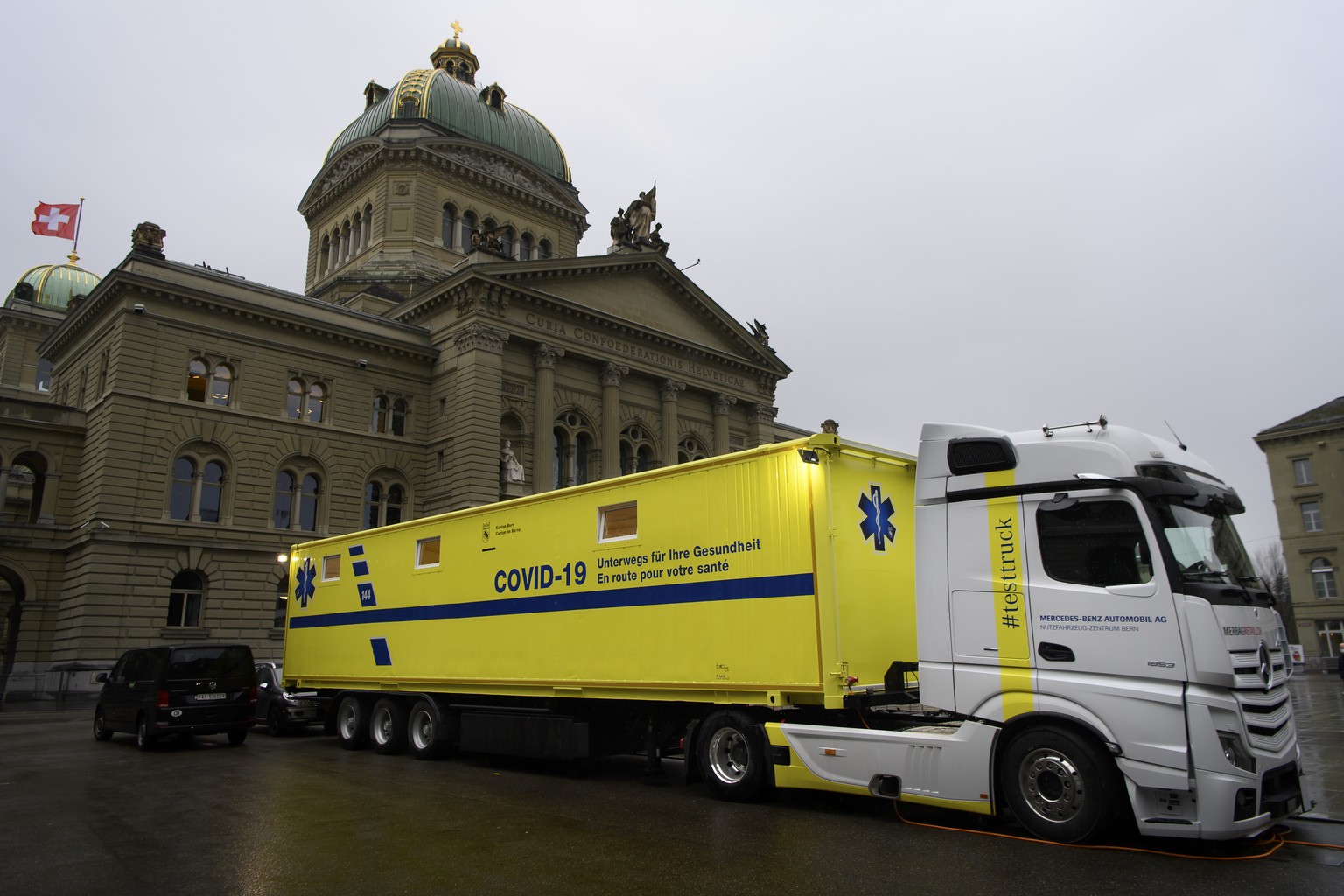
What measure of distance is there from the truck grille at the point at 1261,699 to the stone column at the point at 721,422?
3777 cm

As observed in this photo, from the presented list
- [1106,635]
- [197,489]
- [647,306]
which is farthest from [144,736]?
[647,306]

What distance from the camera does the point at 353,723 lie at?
1552cm

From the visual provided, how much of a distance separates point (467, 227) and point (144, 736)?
37.6 m

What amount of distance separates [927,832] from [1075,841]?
1253 mm

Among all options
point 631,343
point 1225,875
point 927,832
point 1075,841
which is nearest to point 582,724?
point 927,832

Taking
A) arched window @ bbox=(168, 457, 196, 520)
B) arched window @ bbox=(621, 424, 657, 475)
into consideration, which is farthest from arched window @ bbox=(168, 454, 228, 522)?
arched window @ bbox=(621, 424, 657, 475)

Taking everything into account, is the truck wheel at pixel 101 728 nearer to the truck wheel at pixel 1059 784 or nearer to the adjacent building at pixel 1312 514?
the truck wheel at pixel 1059 784

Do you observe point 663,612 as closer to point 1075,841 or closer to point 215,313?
point 1075,841

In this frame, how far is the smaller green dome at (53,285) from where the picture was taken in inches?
2434

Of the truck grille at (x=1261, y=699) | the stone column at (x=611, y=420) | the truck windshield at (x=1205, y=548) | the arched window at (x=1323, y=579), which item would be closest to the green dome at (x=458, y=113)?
the stone column at (x=611, y=420)

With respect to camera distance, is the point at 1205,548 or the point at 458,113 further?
the point at 458,113

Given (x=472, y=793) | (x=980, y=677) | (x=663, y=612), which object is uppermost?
(x=663, y=612)

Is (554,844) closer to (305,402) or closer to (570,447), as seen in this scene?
(305,402)

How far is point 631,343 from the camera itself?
41.9m
